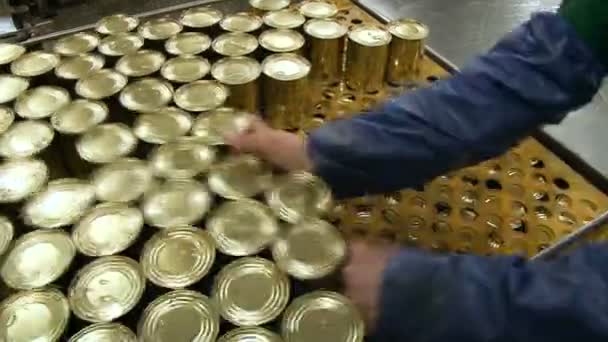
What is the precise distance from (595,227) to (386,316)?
1.74ft

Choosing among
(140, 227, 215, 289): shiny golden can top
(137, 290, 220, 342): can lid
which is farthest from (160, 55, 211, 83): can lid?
(137, 290, 220, 342): can lid

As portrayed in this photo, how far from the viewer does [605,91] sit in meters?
1.60

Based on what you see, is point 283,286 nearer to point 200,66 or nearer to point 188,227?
point 188,227

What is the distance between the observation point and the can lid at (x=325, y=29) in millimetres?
1455

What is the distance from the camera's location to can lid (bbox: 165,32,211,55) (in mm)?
1419

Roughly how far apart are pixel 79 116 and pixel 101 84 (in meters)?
0.11

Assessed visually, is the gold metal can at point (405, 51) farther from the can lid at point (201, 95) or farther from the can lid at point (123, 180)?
the can lid at point (123, 180)

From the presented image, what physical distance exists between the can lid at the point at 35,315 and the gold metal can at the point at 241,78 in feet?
1.90

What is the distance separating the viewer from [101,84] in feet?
4.33

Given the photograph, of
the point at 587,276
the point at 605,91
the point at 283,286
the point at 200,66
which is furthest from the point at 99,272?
the point at 605,91

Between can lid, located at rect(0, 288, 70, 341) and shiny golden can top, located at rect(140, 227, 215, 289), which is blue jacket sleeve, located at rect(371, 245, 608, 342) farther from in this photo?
can lid, located at rect(0, 288, 70, 341)

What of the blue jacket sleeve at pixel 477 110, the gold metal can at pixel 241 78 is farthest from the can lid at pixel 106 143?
the blue jacket sleeve at pixel 477 110

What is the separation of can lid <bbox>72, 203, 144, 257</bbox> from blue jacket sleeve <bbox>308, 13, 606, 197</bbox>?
36 centimetres

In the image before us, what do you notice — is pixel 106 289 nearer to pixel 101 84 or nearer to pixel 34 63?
pixel 101 84
